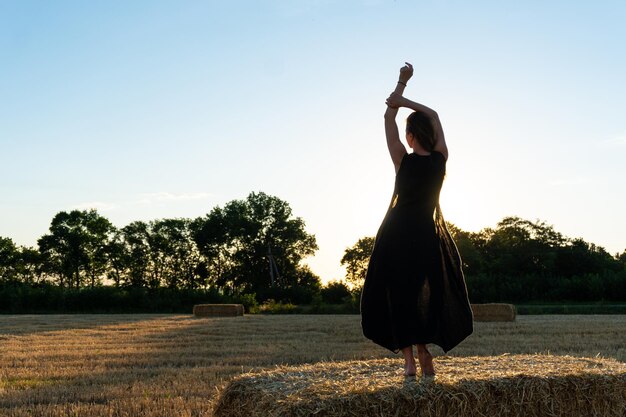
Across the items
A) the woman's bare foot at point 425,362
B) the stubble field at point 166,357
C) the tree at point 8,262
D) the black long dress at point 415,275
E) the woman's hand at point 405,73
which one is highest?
the tree at point 8,262

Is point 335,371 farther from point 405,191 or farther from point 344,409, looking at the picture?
point 405,191

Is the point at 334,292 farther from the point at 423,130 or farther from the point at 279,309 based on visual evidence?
the point at 423,130

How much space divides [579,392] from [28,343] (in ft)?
37.3

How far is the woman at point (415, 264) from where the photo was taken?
4504 millimetres

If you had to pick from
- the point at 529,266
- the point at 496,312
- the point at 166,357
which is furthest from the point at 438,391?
the point at 529,266

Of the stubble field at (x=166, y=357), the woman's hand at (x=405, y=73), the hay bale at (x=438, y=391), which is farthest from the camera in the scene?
the stubble field at (x=166, y=357)

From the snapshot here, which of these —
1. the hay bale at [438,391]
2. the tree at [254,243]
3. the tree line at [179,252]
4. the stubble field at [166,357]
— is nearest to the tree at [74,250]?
the tree line at [179,252]

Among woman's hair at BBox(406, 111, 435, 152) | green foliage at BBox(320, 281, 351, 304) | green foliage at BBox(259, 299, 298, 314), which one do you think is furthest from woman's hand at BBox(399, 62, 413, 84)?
green foliage at BBox(320, 281, 351, 304)

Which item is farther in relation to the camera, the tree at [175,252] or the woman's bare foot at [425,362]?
the tree at [175,252]

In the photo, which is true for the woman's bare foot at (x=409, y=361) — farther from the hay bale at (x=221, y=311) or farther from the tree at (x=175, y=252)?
the tree at (x=175, y=252)

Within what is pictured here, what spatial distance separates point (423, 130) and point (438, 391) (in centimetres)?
164

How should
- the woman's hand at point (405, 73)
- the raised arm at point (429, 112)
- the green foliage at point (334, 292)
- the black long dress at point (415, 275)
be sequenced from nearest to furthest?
1. the black long dress at point (415, 275)
2. the raised arm at point (429, 112)
3. the woman's hand at point (405, 73)
4. the green foliage at point (334, 292)

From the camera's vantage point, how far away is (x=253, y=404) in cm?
429

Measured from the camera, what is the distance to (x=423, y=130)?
15.5ft
